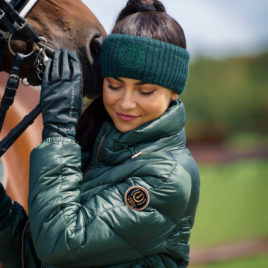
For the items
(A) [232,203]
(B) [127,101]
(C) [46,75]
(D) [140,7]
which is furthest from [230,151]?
(C) [46,75]

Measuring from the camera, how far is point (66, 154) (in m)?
1.18

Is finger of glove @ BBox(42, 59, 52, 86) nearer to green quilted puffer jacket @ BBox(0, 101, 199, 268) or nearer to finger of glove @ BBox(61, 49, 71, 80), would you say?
finger of glove @ BBox(61, 49, 71, 80)

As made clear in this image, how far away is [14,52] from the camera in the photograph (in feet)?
4.37

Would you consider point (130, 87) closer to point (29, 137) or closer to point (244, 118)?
point (29, 137)

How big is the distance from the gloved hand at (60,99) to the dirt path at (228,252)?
4.81 metres

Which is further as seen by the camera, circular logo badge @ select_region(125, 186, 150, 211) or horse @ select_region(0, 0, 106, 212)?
horse @ select_region(0, 0, 106, 212)

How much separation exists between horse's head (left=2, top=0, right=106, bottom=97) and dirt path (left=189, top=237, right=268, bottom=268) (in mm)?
4700

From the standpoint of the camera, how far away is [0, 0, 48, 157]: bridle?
128 centimetres

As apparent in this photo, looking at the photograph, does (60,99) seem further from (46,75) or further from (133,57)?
(133,57)

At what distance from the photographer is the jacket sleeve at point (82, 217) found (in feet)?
3.75

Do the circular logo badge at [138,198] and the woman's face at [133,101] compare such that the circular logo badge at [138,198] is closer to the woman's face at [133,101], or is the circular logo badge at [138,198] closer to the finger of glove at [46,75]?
the woman's face at [133,101]

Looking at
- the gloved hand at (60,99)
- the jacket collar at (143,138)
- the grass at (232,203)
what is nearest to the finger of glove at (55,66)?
the gloved hand at (60,99)

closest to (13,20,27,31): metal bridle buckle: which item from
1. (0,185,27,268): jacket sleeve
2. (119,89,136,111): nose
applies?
(119,89,136,111): nose

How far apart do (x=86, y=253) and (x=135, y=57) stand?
1.86 feet
